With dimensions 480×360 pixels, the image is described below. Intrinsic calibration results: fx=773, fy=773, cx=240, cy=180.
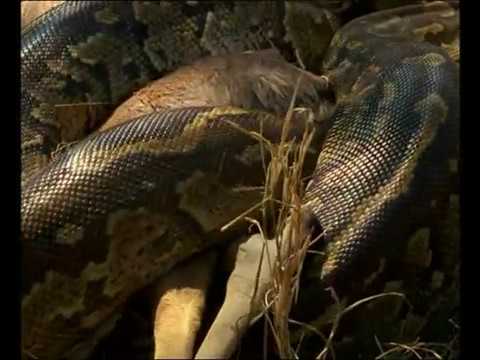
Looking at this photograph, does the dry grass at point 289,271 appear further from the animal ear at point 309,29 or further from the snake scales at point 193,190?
the animal ear at point 309,29

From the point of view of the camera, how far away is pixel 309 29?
4867 millimetres

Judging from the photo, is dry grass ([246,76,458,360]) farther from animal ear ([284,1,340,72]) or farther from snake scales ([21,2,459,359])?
animal ear ([284,1,340,72])

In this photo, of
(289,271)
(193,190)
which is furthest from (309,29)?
(289,271)

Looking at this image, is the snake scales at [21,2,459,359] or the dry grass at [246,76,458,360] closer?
the dry grass at [246,76,458,360]

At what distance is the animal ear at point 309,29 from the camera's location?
15.6 ft

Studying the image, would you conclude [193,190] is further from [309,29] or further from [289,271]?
[309,29]

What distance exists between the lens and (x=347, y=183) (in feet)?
10.0

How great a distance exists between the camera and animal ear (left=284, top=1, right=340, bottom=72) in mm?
4758

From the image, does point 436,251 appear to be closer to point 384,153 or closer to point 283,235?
point 384,153

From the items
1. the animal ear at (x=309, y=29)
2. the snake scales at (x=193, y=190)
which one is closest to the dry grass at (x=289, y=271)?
the snake scales at (x=193, y=190)

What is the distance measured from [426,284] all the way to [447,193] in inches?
14.3

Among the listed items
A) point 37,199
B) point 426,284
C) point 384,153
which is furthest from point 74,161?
point 426,284

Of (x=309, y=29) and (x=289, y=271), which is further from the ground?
(x=309, y=29)

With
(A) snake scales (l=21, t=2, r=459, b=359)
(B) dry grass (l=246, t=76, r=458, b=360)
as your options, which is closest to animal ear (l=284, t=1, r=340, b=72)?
(A) snake scales (l=21, t=2, r=459, b=359)
